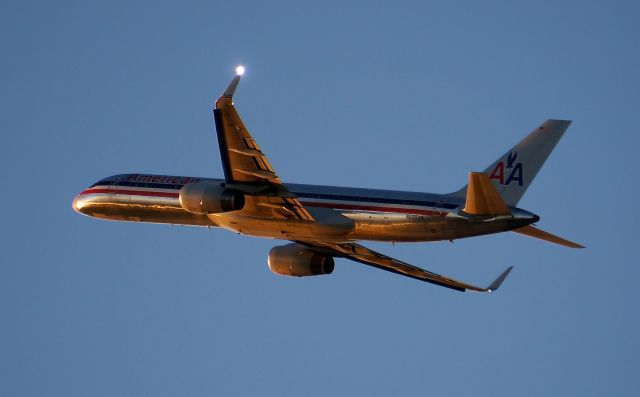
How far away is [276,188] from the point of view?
217ft

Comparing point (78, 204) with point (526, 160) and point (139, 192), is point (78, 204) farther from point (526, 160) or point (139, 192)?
point (526, 160)

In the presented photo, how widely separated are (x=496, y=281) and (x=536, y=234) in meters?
6.59

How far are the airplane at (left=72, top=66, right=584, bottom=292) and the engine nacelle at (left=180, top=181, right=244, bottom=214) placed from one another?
47 millimetres

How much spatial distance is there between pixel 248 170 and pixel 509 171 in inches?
475

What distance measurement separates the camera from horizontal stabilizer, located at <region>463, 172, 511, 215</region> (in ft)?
196

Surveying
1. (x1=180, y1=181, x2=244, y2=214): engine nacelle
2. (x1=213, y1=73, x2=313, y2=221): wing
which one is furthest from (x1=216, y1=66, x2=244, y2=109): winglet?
(x1=180, y1=181, x2=244, y2=214): engine nacelle

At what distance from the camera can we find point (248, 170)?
64.9 meters

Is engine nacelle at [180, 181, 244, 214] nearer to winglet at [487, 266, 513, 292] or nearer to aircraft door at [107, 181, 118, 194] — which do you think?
aircraft door at [107, 181, 118, 194]

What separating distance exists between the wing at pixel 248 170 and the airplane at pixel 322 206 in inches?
1.8

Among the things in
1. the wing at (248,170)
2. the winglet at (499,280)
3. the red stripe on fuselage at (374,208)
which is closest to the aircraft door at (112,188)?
the wing at (248,170)

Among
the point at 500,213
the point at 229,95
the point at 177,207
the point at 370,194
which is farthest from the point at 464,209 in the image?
the point at 177,207

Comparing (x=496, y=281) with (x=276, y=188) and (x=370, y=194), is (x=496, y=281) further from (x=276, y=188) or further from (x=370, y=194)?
(x=276, y=188)

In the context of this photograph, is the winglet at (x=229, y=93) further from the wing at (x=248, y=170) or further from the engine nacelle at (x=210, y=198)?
the engine nacelle at (x=210, y=198)

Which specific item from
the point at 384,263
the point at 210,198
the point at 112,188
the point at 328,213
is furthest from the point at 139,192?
the point at 384,263
